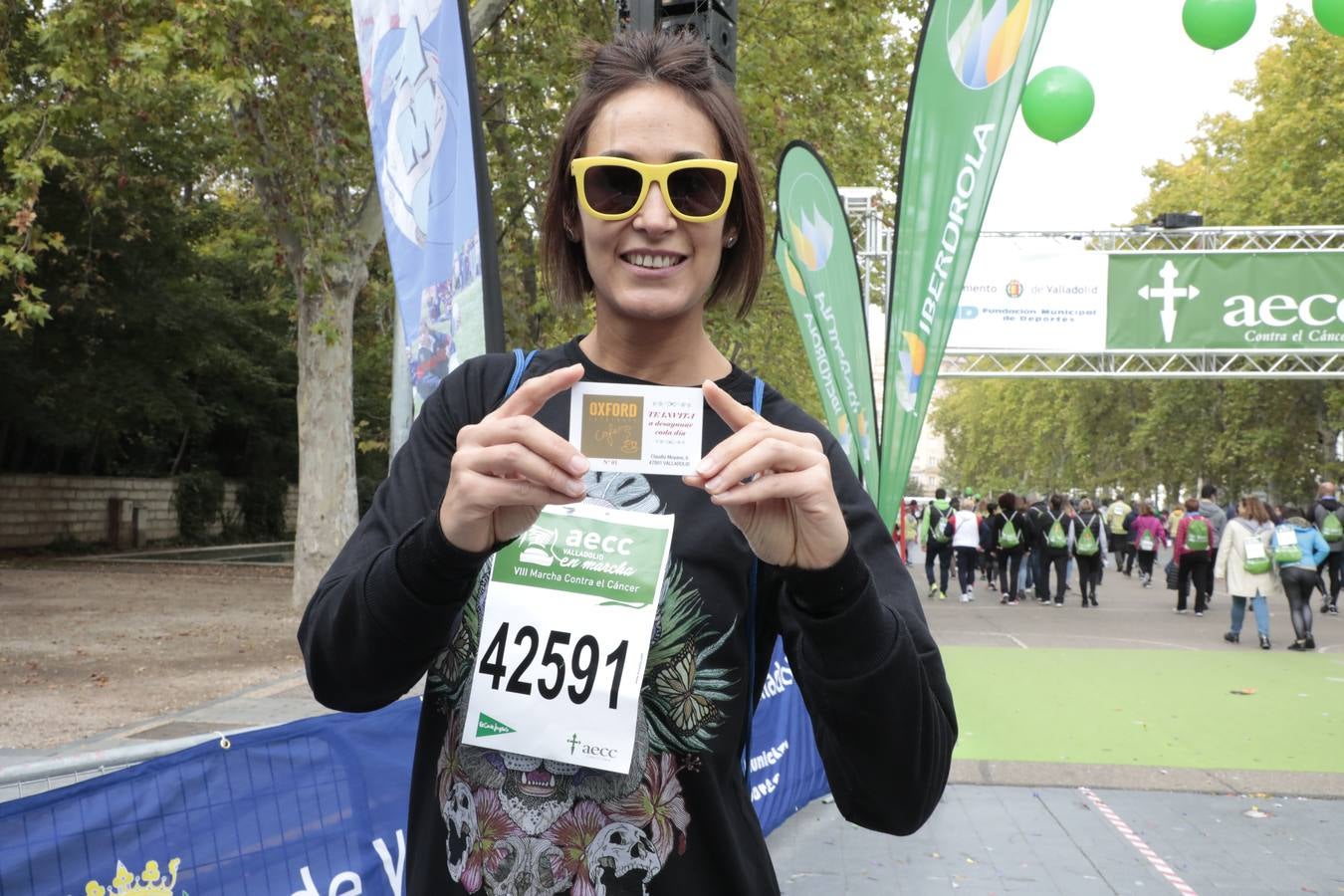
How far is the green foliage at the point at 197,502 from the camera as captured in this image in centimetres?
3375

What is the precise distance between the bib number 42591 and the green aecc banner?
18.6 metres

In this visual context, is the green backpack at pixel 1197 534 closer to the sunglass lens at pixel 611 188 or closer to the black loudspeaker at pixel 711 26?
the black loudspeaker at pixel 711 26

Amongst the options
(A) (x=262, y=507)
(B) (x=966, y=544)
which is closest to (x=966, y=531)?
(B) (x=966, y=544)

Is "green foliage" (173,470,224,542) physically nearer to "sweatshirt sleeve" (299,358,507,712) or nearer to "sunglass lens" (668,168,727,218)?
"sweatshirt sleeve" (299,358,507,712)

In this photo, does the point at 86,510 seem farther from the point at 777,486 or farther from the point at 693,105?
the point at 777,486

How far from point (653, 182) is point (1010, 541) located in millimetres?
19823

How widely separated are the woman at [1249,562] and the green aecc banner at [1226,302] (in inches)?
191

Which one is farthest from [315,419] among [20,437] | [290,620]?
[20,437]

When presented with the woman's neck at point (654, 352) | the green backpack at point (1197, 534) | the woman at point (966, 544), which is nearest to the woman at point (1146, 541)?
the woman at point (966, 544)

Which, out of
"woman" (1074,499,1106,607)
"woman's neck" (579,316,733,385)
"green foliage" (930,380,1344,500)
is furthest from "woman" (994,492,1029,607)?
"woman's neck" (579,316,733,385)

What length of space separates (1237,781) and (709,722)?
7263mm

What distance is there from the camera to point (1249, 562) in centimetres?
1388

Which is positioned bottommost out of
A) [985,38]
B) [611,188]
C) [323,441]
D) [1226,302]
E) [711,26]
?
[323,441]

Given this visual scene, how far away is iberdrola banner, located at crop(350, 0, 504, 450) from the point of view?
4.38 m
